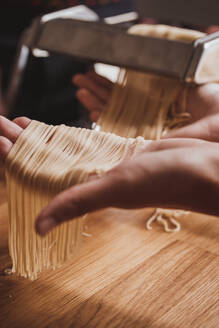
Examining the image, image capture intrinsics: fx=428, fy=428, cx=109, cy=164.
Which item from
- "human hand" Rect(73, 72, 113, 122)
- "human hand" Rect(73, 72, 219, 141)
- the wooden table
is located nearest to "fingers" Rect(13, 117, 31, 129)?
the wooden table

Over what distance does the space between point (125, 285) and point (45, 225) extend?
225 mm

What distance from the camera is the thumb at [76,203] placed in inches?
19.1

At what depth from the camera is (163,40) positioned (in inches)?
38.3

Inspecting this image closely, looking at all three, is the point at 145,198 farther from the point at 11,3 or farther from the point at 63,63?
the point at 11,3

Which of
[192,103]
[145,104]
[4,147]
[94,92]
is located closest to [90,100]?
[94,92]

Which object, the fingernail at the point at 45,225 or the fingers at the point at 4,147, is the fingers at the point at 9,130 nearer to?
the fingers at the point at 4,147

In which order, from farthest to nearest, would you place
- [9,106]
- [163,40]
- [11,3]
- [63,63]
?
[11,3] → [63,63] → [9,106] → [163,40]

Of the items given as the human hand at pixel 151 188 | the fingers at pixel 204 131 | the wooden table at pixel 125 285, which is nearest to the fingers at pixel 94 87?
the fingers at pixel 204 131

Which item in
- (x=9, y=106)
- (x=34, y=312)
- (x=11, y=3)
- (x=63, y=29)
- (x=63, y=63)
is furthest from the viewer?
(x=11, y=3)

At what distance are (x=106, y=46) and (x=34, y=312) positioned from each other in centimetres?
66

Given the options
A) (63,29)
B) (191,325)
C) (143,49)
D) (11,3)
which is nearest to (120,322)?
(191,325)

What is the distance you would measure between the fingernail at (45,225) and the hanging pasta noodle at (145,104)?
1.80ft

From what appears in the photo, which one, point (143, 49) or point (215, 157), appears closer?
point (215, 157)

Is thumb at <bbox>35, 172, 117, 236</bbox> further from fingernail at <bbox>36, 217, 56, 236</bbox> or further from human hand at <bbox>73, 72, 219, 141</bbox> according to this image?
human hand at <bbox>73, 72, 219, 141</bbox>
